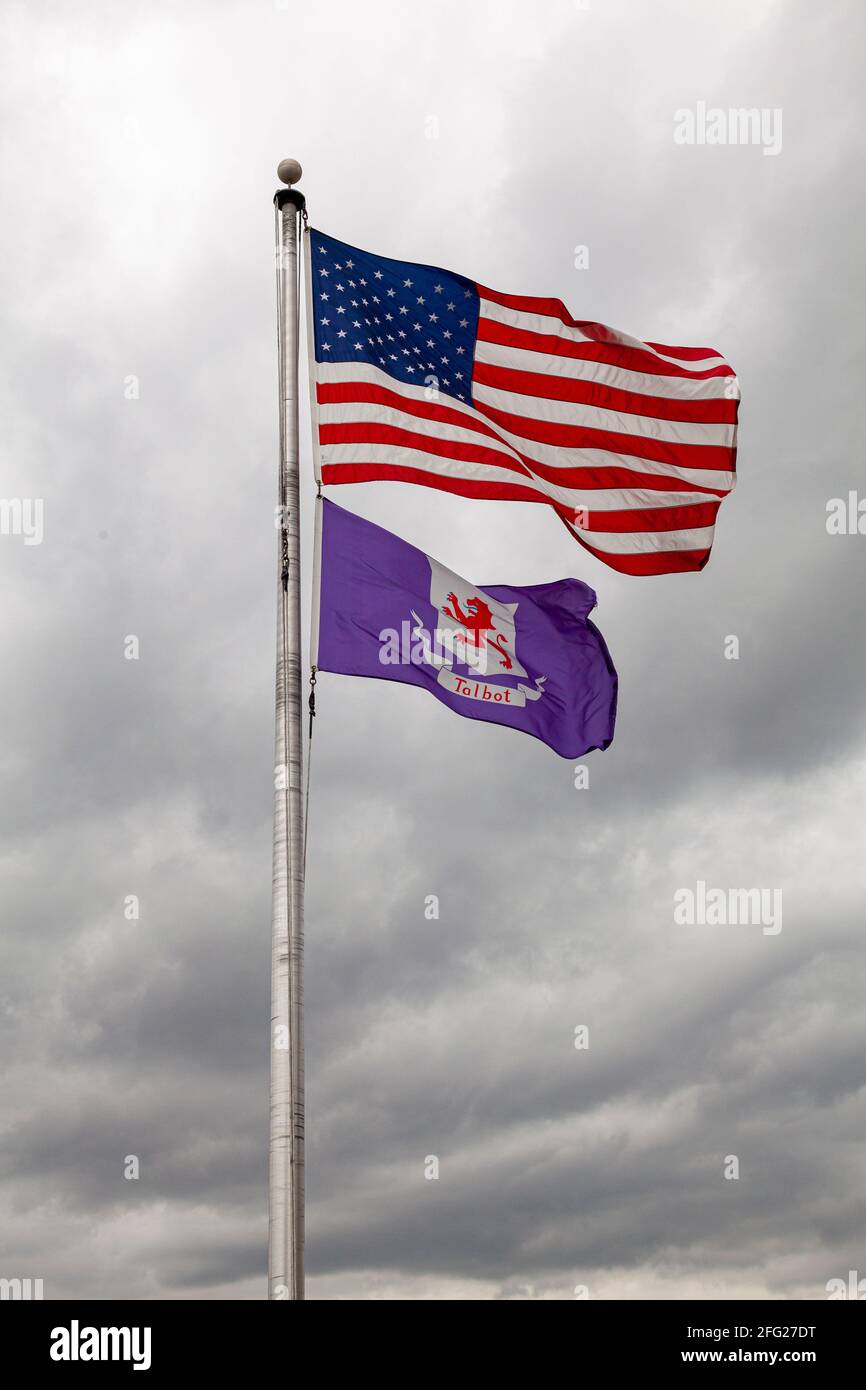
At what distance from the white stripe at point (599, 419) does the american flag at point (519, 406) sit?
1.0 inches

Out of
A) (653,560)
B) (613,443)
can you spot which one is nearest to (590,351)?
(613,443)

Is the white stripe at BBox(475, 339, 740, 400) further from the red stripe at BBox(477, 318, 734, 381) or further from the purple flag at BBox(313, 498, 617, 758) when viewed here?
the purple flag at BBox(313, 498, 617, 758)

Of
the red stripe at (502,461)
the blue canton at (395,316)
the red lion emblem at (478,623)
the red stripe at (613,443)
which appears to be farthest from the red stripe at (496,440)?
the red lion emblem at (478,623)

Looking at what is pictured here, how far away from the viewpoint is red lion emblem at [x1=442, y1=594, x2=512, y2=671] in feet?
73.9

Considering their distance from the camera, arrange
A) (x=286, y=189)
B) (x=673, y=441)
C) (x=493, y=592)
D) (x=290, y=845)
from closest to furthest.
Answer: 1. (x=290, y=845)
2. (x=286, y=189)
3. (x=493, y=592)
4. (x=673, y=441)

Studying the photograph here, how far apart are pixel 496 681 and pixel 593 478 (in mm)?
4489

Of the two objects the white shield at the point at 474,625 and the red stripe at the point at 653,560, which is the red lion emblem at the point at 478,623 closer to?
the white shield at the point at 474,625

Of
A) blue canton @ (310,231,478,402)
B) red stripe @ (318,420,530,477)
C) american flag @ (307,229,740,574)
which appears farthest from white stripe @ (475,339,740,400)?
red stripe @ (318,420,530,477)

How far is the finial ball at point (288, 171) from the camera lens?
2192cm

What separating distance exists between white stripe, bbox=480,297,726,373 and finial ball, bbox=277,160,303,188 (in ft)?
12.8

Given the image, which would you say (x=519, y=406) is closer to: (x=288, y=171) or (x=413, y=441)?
(x=413, y=441)
